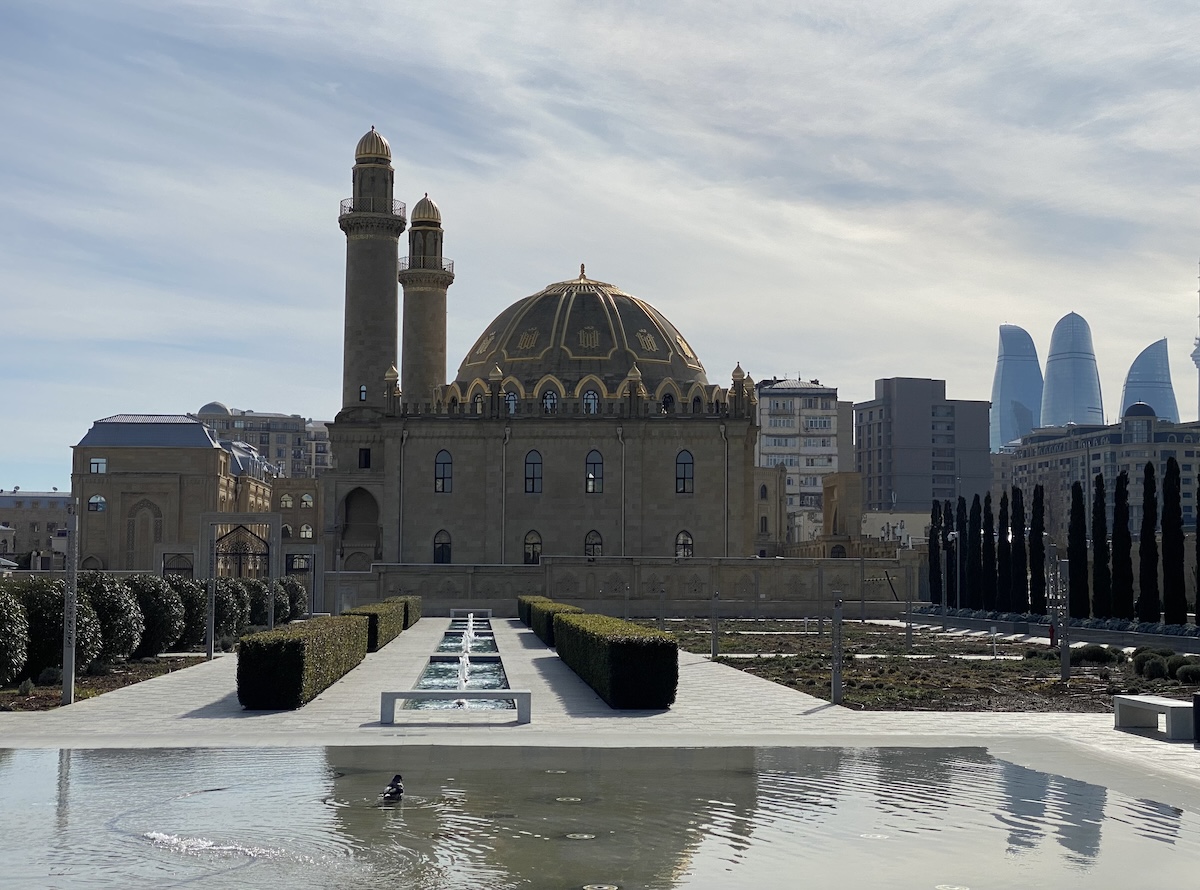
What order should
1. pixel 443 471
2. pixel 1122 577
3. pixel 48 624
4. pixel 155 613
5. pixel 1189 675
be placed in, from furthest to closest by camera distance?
1. pixel 443 471
2. pixel 1122 577
3. pixel 155 613
4. pixel 1189 675
5. pixel 48 624

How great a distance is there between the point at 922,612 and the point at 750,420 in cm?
1262

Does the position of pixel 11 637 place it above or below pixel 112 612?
below

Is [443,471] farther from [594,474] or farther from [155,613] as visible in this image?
[155,613]

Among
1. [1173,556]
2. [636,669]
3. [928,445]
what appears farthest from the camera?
[928,445]

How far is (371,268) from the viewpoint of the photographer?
7000 centimetres

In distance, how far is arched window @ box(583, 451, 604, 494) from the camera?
67.3 metres

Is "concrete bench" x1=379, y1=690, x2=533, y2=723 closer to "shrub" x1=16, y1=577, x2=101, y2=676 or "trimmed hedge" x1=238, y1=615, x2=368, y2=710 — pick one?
"trimmed hedge" x1=238, y1=615, x2=368, y2=710

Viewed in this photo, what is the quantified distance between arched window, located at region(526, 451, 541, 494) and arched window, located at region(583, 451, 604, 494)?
2.25m

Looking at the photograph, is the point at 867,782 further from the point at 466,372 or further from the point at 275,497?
the point at 275,497

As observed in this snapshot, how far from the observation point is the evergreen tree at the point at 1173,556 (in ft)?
139

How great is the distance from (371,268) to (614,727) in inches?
2164

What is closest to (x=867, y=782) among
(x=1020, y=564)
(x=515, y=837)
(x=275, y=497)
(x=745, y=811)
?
(x=745, y=811)

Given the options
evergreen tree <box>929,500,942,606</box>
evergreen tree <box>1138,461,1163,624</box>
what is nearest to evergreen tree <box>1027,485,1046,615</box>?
evergreen tree <box>1138,461,1163,624</box>

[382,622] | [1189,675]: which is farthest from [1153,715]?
[382,622]
